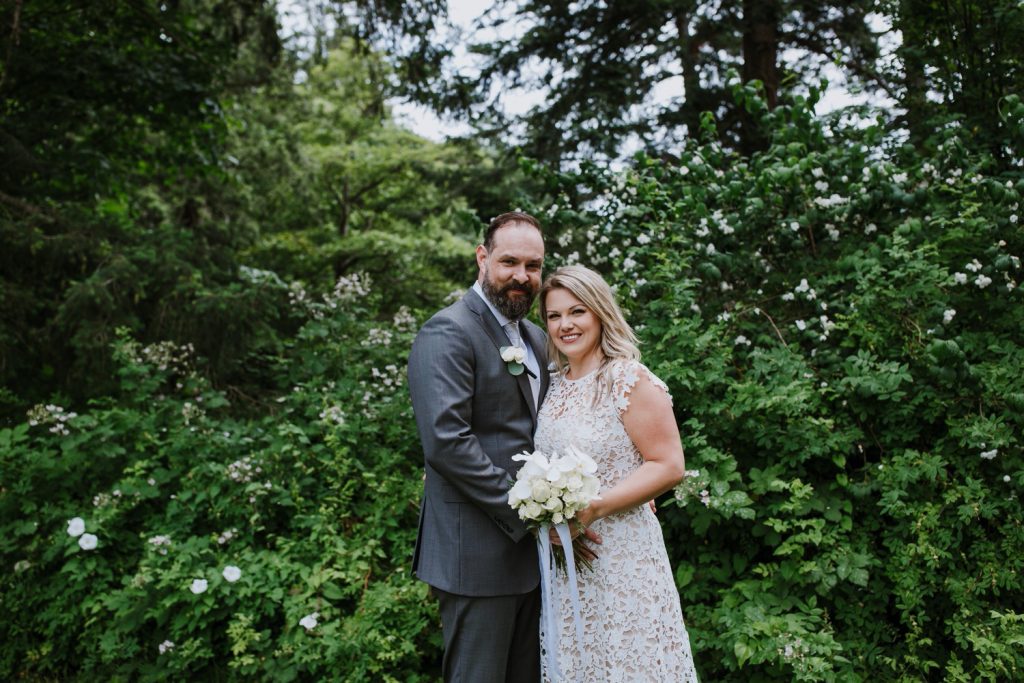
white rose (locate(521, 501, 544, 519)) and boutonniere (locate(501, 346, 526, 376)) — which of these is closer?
white rose (locate(521, 501, 544, 519))

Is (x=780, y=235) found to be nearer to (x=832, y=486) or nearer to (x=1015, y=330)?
(x=1015, y=330)

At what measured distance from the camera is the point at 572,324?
2645mm

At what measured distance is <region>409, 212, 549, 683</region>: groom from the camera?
2.38 meters

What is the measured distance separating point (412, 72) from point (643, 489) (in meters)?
6.44

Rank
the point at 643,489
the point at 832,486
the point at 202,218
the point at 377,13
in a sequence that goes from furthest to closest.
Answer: the point at 202,218 → the point at 377,13 → the point at 832,486 → the point at 643,489

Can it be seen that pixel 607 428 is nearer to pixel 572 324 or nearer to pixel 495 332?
pixel 572 324

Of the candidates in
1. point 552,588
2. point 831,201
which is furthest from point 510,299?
point 831,201

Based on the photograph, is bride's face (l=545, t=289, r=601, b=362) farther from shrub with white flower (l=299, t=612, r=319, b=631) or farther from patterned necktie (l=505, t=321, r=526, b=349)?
shrub with white flower (l=299, t=612, r=319, b=631)

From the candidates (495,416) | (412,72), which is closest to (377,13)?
(412,72)

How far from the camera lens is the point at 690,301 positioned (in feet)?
12.9

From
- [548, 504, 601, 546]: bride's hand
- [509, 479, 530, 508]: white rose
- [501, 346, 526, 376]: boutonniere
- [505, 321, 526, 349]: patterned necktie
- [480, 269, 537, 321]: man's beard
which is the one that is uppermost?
[480, 269, 537, 321]: man's beard

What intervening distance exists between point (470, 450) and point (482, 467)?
71mm

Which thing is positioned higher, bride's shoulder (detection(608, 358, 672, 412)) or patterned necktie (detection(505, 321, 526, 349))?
patterned necktie (detection(505, 321, 526, 349))

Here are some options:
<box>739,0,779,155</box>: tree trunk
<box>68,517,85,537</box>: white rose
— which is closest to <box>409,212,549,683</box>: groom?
<box>68,517,85,537</box>: white rose
